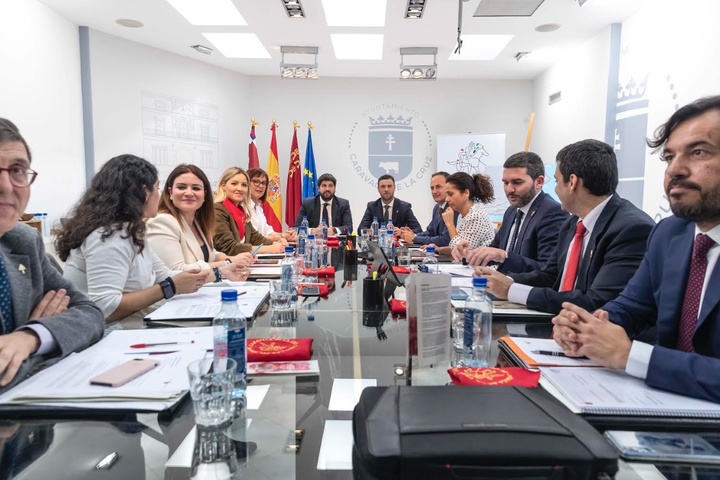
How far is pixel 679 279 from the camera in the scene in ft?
4.08

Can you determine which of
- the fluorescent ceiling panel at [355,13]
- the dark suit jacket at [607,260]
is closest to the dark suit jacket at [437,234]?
the fluorescent ceiling panel at [355,13]

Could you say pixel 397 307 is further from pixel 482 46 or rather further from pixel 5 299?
pixel 482 46

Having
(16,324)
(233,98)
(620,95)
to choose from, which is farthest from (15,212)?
(233,98)

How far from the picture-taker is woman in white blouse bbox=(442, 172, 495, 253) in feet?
12.0

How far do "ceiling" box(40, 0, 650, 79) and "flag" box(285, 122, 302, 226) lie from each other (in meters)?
1.34

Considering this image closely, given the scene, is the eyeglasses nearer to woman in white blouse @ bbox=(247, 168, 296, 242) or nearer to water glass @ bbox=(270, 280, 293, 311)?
water glass @ bbox=(270, 280, 293, 311)

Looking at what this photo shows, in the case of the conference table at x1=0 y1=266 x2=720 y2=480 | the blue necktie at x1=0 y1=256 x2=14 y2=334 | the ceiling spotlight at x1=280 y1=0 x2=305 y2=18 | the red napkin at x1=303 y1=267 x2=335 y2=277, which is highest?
the ceiling spotlight at x1=280 y1=0 x2=305 y2=18

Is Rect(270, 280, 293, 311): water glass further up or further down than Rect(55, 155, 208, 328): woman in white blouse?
further down

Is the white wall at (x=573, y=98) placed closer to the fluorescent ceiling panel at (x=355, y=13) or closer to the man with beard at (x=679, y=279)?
the fluorescent ceiling panel at (x=355, y=13)

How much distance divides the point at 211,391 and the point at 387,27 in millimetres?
5003

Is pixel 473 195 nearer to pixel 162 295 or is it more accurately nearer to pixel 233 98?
pixel 162 295

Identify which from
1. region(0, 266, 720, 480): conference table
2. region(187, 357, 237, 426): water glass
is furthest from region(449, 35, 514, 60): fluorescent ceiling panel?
region(187, 357, 237, 426): water glass

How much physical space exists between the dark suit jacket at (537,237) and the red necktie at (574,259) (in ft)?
2.15

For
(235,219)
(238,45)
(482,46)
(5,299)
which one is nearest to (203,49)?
(238,45)
